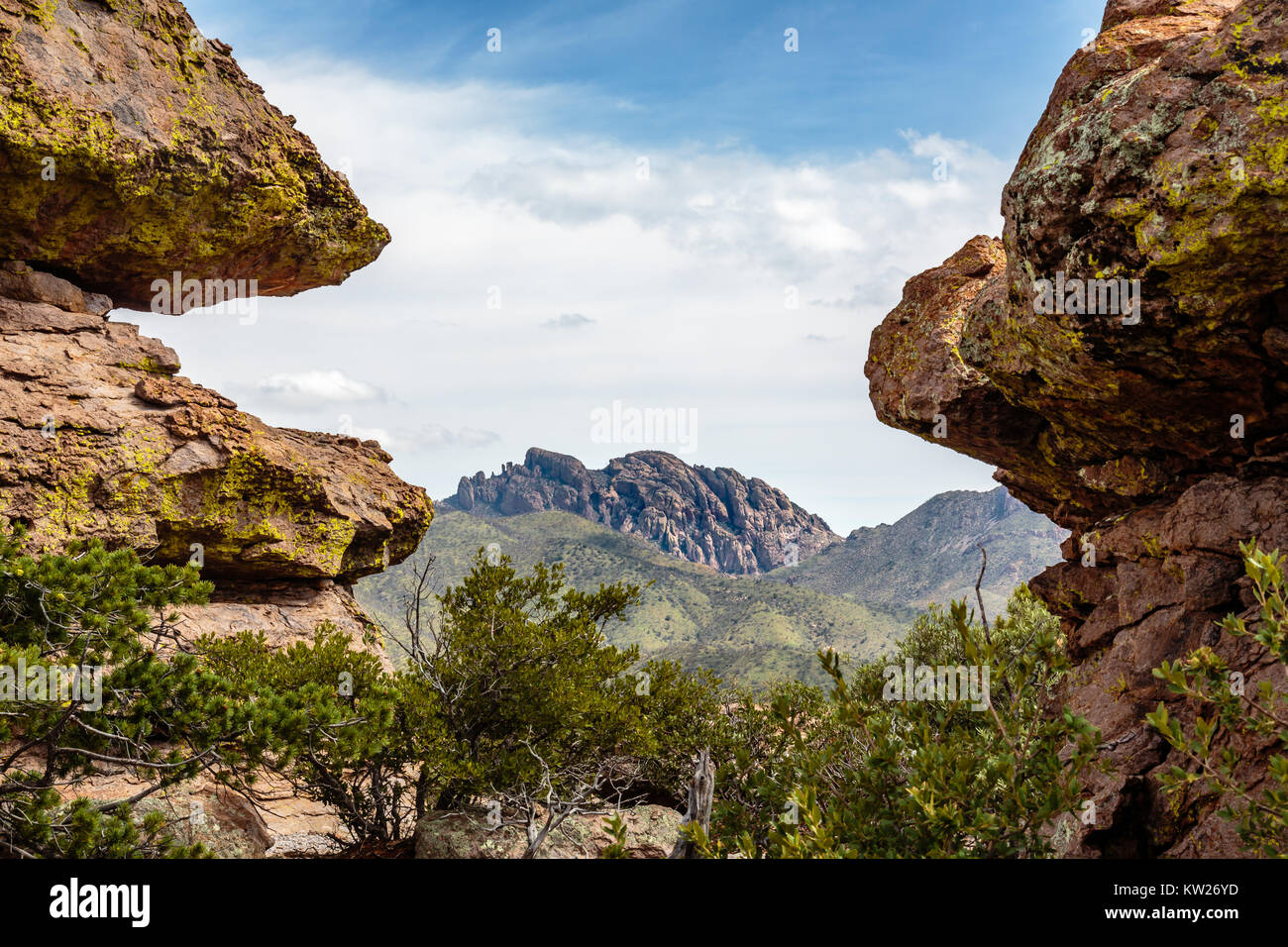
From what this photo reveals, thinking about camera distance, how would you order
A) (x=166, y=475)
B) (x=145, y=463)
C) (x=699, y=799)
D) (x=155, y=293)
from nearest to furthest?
(x=699, y=799)
(x=145, y=463)
(x=166, y=475)
(x=155, y=293)

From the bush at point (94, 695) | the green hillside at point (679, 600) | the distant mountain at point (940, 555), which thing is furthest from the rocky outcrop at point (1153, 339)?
the distant mountain at point (940, 555)

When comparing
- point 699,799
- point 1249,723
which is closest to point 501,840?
point 699,799

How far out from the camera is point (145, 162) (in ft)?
51.5

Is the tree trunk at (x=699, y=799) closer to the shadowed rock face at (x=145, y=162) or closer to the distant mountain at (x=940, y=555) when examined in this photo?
the shadowed rock face at (x=145, y=162)

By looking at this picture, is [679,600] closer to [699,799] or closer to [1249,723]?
[699,799]

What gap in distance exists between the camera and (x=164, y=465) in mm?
15438

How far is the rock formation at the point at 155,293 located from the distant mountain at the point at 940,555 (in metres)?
141

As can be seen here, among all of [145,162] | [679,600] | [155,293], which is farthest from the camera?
[679,600]

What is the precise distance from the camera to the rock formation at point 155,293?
14.3 metres

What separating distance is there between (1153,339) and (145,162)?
17.4 metres

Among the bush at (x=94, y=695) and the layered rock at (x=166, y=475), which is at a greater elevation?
the layered rock at (x=166, y=475)
